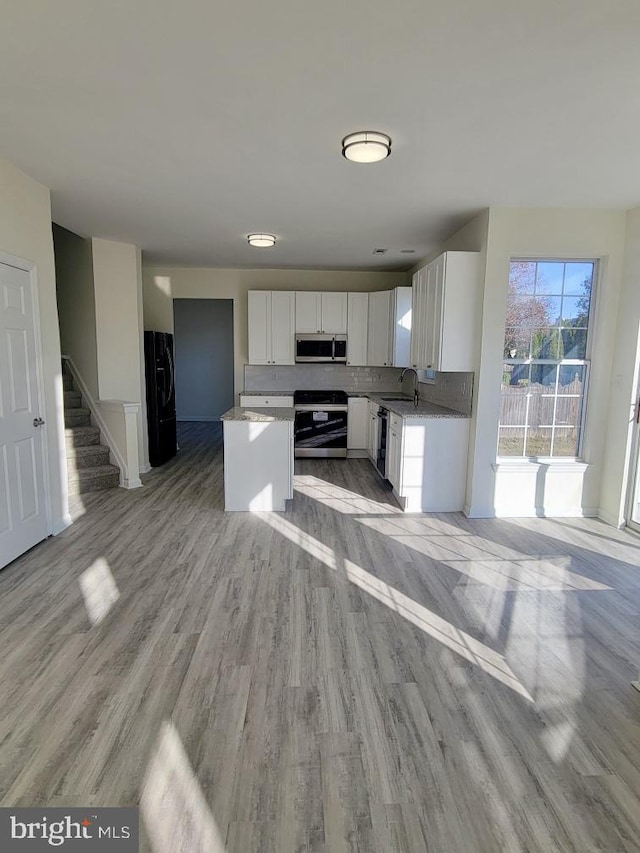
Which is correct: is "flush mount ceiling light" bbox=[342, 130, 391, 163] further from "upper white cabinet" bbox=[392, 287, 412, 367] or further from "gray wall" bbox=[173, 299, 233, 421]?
"gray wall" bbox=[173, 299, 233, 421]

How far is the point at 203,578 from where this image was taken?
3.00 m

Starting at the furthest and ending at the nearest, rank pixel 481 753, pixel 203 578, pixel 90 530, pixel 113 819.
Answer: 1. pixel 90 530
2. pixel 203 578
3. pixel 481 753
4. pixel 113 819

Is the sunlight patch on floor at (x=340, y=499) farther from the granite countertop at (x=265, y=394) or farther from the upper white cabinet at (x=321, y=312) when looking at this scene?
the upper white cabinet at (x=321, y=312)

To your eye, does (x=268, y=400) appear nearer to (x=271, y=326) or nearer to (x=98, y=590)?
(x=271, y=326)

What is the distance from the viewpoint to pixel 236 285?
22.2 feet

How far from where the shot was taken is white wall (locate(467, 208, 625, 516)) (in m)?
3.87

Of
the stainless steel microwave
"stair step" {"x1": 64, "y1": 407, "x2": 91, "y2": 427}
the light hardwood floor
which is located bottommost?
the light hardwood floor

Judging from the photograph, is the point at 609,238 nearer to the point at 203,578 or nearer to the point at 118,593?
the point at 203,578

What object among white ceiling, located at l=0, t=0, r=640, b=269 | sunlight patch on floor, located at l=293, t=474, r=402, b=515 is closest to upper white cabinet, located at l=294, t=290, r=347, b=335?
sunlight patch on floor, located at l=293, t=474, r=402, b=515

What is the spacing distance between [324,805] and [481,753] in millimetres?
608

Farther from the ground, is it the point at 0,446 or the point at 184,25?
the point at 184,25

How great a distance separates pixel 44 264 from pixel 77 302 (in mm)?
2006

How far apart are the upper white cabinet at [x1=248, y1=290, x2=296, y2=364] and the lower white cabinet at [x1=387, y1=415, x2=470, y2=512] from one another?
2770mm

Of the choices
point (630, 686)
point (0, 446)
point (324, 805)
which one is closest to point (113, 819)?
point (324, 805)
